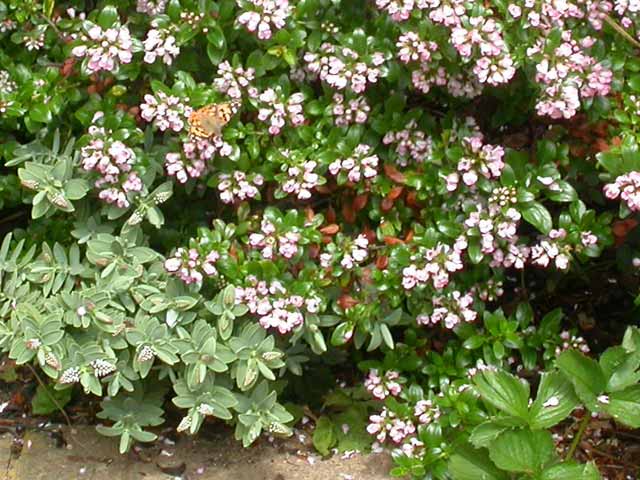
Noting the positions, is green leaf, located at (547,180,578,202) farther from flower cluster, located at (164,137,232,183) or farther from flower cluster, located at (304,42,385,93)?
flower cluster, located at (164,137,232,183)

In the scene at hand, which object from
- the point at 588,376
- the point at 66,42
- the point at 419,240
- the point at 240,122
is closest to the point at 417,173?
the point at 419,240

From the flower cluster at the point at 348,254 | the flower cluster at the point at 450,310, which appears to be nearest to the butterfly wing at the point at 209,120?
the flower cluster at the point at 348,254

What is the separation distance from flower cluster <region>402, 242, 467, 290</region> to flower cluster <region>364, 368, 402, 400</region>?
1.36 ft

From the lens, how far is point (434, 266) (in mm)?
3174

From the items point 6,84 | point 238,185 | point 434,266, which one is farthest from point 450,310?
point 6,84

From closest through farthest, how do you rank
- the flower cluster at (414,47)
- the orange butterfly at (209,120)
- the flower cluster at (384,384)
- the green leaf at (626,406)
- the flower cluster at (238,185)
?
the green leaf at (626,406) → the flower cluster at (414,47) → the orange butterfly at (209,120) → the flower cluster at (238,185) → the flower cluster at (384,384)

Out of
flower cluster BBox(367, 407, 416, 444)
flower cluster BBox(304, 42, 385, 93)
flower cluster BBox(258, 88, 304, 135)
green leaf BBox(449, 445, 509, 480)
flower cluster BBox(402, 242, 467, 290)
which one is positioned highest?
flower cluster BBox(304, 42, 385, 93)

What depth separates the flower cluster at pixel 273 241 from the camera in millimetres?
3221

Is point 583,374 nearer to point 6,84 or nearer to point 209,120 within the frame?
point 209,120

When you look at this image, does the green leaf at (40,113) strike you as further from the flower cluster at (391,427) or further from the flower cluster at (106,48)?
the flower cluster at (391,427)

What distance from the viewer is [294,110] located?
3.29 meters

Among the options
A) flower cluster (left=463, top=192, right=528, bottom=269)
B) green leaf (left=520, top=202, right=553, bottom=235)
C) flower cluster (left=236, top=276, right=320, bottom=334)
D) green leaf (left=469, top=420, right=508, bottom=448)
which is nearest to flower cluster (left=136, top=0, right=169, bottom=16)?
flower cluster (left=236, top=276, right=320, bottom=334)

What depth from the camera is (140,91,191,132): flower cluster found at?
3.21 metres

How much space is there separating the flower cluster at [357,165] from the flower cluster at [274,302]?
1.18 ft
